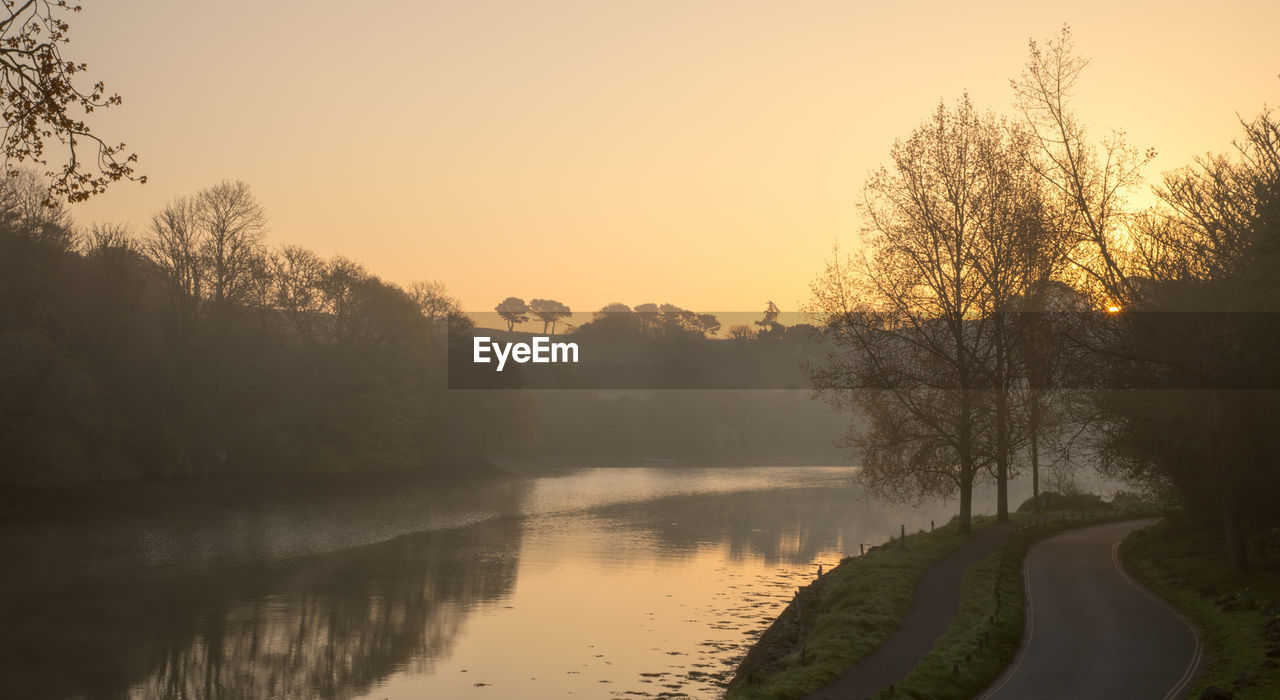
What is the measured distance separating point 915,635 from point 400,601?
63.9 ft

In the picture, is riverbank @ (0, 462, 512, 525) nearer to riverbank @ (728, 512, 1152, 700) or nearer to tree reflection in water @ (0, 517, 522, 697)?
tree reflection in water @ (0, 517, 522, 697)

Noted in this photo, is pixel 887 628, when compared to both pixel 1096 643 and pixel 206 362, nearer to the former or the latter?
pixel 1096 643

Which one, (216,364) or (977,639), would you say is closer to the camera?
(977,639)

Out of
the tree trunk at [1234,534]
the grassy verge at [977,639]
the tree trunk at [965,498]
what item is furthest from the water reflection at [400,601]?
the tree trunk at [1234,534]

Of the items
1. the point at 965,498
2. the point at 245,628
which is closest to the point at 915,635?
the point at 965,498

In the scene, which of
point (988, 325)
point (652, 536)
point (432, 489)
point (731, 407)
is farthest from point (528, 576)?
point (731, 407)

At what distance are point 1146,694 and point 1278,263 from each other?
10715mm

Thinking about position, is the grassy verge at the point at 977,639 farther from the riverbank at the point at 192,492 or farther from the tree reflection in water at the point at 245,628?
the riverbank at the point at 192,492

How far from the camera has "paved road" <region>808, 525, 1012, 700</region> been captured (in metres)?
19.2

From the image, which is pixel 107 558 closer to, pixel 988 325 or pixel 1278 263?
pixel 988 325

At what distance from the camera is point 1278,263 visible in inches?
864

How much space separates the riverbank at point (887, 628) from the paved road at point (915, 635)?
0.74 feet

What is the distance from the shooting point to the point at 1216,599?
25234 millimetres

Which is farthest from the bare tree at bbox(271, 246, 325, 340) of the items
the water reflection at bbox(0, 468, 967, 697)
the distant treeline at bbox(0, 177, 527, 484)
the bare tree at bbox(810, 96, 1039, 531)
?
the bare tree at bbox(810, 96, 1039, 531)
